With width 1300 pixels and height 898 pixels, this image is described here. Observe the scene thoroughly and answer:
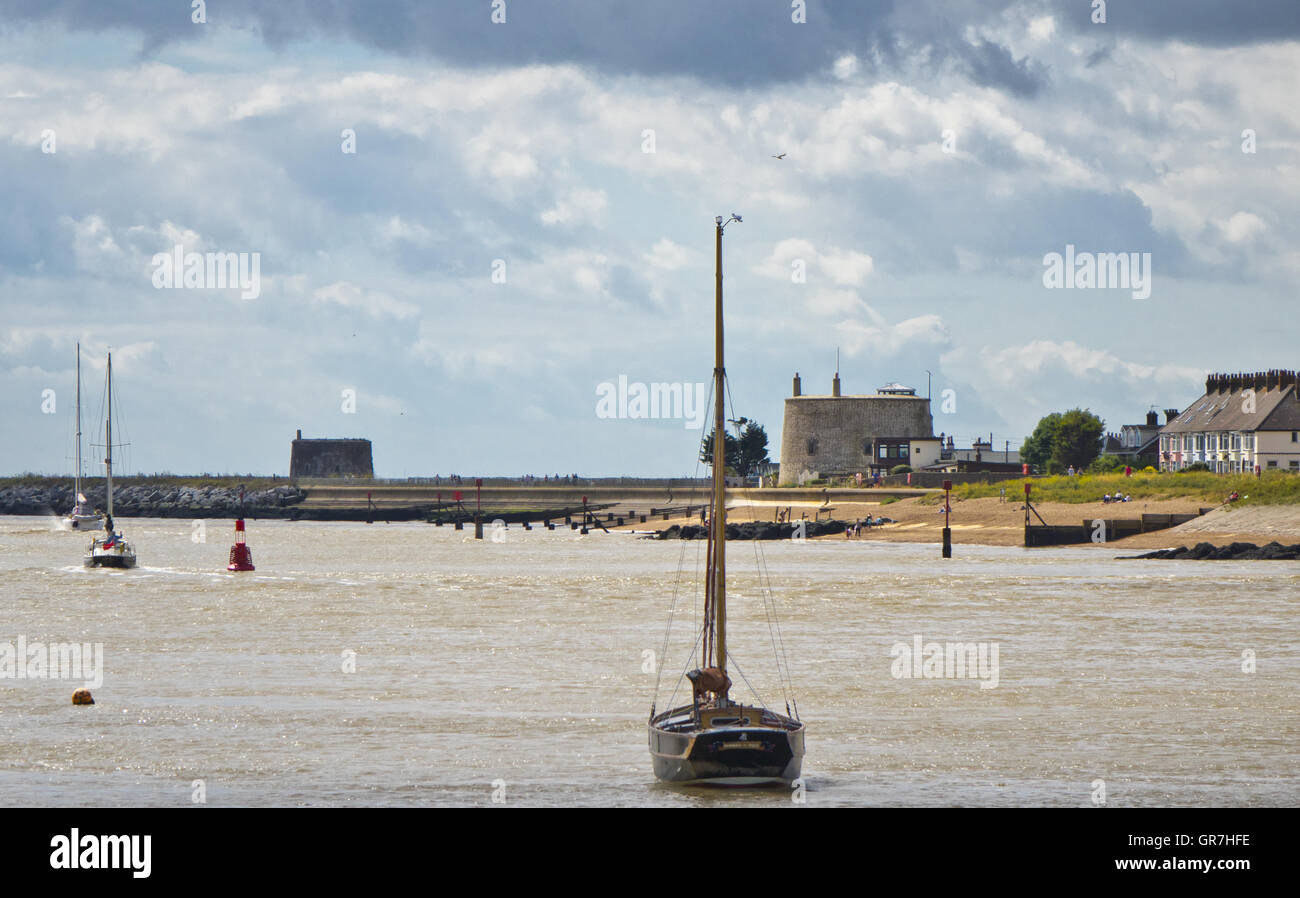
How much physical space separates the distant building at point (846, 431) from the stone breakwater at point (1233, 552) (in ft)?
230

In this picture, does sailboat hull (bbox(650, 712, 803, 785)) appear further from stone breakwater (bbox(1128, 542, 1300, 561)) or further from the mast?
stone breakwater (bbox(1128, 542, 1300, 561))

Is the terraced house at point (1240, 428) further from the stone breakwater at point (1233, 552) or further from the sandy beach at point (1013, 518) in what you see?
the stone breakwater at point (1233, 552)

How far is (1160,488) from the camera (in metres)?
92.9

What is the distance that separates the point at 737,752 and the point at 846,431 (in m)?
125

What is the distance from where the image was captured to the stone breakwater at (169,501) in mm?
173250

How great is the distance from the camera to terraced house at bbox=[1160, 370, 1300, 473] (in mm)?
109250

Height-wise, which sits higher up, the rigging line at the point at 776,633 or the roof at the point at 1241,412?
the roof at the point at 1241,412

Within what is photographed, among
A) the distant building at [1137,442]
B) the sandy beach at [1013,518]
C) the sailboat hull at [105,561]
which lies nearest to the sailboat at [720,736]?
the sailboat hull at [105,561]

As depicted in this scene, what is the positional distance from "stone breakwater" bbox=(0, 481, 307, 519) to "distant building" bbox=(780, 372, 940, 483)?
50.5m

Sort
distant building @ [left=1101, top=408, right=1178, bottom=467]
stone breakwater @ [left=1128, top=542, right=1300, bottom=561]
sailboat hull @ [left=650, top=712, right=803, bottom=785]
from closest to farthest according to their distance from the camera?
sailboat hull @ [left=650, top=712, right=803, bottom=785]
stone breakwater @ [left=1128, top=542, right=1300, bottom=561]
distant building @ [left=1101, top=408, right=1178, bottom=467]

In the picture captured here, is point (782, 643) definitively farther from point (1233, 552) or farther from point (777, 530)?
point (777, 530)

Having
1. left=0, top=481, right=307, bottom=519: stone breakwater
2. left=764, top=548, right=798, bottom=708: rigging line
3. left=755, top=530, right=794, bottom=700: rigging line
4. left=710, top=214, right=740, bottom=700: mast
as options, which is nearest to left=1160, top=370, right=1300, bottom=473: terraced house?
left=755, top=530, right=794, bottom=700: rigging line

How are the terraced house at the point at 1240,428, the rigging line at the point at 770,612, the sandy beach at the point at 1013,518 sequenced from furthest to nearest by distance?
the terraced house at the point at 1240,428, the sandy beach at the point at 1013,518, the rigging line at the point at 770,612
